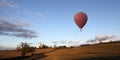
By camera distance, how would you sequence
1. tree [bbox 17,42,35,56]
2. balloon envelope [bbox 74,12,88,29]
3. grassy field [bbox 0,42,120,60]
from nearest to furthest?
grassy field [bbox 0,42,120,60], balloon envelope [bbox 74,12,88,29], tree [bbox 17,42,35,56]

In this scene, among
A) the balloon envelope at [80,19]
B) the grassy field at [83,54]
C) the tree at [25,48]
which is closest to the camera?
the grassy field at [83,54]

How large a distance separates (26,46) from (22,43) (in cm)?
170

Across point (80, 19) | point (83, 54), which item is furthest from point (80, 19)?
point (83, 54)

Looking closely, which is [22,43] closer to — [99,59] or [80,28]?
[80,28]

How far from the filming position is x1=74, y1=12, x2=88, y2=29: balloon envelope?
3935 centimetres

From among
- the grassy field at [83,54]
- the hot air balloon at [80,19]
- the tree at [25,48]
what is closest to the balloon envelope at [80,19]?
the hot air balloon at [80,19]

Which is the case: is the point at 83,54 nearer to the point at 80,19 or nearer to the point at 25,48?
the point at 80,19

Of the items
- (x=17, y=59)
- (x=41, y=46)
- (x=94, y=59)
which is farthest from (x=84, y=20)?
(x=41, y=46)

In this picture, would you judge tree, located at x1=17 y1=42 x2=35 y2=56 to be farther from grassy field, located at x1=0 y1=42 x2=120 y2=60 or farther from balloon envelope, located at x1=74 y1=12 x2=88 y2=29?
balloon envelope, located at x1=74 y1=12 x2=88 y2=29

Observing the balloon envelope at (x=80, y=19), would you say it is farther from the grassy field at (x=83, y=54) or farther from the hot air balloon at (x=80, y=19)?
the grassy field at (x=83, y=54)

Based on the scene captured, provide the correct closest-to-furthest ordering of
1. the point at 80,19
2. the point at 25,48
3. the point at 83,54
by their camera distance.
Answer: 1. the point at 80,19
2. the point at 83,54
3. the point at 25,48

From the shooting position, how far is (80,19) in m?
39.5

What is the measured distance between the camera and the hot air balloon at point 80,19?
39.4m

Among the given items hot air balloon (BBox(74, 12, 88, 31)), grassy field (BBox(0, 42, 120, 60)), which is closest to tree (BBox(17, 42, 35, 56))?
grassy field (BBox(0, 42, 120, 60))
